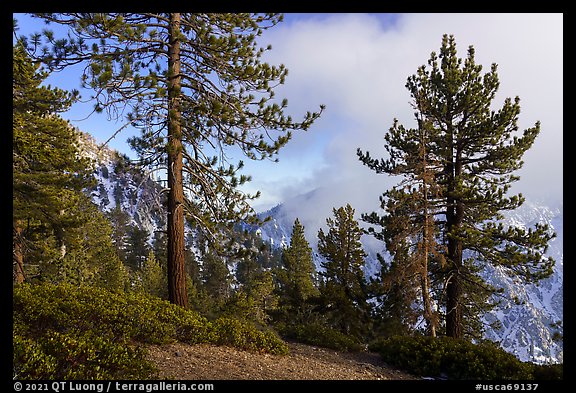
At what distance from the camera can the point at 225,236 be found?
10562 mm

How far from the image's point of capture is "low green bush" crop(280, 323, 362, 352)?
41.4 ft

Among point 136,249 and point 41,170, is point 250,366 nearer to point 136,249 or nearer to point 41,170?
point 41,170

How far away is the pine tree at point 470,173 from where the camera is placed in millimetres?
13820

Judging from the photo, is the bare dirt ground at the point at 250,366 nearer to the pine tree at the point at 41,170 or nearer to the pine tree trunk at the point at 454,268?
the pine tree trunk at the point at 454,268

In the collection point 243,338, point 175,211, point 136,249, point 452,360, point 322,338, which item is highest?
point 175,211

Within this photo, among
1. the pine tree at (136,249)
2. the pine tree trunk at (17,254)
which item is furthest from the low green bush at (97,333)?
the pine tree at (136,249)

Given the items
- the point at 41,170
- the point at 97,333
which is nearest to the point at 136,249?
the point at 41,170

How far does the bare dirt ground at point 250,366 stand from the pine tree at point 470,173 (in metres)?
6.05

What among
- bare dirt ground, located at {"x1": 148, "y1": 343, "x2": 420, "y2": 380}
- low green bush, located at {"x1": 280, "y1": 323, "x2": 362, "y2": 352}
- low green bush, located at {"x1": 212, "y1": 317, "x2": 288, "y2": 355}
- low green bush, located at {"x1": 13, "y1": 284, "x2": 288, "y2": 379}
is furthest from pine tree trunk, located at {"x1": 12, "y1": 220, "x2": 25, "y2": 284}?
low green bush, located at {"x1": 280, "y1": 323, "x2": 362, "y2": 352}

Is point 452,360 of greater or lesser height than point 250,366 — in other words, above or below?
below

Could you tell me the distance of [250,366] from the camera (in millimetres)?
7668

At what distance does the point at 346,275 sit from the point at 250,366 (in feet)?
51.6
